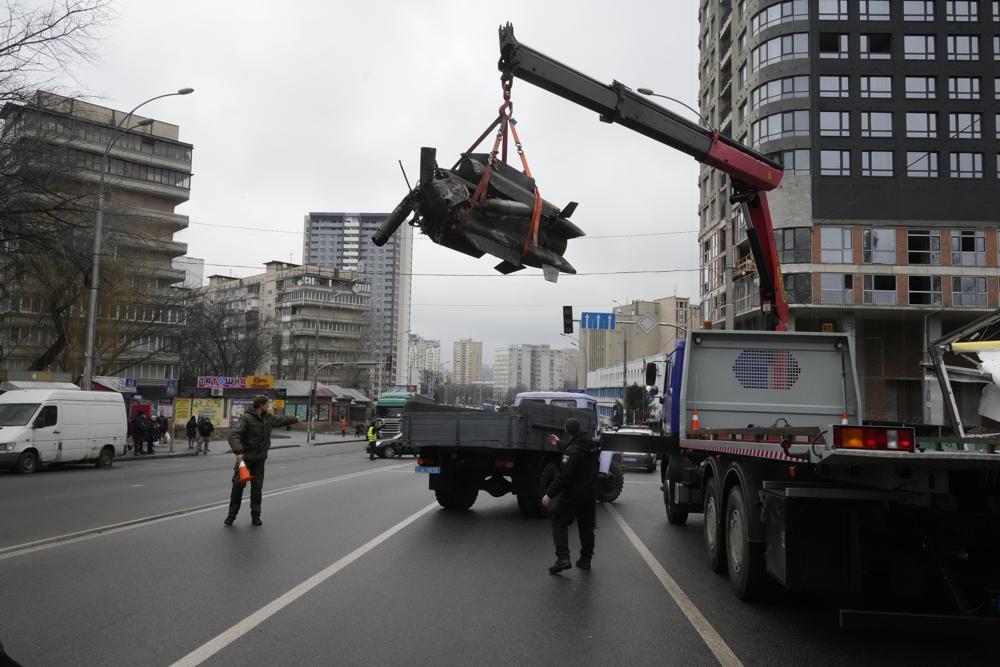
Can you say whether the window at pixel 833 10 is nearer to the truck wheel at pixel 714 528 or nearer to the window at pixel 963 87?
the window at pixel 963 87

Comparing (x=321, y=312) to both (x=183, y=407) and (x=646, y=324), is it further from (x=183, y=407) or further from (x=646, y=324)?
(x=646, y=324)

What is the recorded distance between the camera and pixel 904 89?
4994 cm

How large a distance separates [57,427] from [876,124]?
4817 cm

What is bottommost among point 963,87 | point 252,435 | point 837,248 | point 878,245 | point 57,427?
point 57,427

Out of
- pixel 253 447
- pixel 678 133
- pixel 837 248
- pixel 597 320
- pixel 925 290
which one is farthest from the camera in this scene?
pixel 837 248

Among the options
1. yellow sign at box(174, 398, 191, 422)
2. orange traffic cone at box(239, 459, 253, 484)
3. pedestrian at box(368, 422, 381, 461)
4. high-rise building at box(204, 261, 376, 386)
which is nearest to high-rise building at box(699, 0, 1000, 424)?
pedestrian at box(368, 422, 381, 461)

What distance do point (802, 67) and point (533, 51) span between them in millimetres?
44915

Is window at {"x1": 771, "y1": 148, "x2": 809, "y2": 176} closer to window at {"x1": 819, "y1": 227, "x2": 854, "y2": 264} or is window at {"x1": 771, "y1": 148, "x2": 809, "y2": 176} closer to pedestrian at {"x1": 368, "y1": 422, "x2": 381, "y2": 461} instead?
window at {"x1": 819, "y1": 227, "x2": 854, "y2": 264}

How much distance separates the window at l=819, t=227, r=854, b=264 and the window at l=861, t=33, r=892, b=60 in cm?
1159

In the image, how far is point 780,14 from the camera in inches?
→ 2013

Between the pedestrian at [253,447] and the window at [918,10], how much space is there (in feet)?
174

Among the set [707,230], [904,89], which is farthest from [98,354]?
[904,89]

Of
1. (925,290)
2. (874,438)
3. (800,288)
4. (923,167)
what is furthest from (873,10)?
(874,438)

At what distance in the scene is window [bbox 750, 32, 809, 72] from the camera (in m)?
50.4
